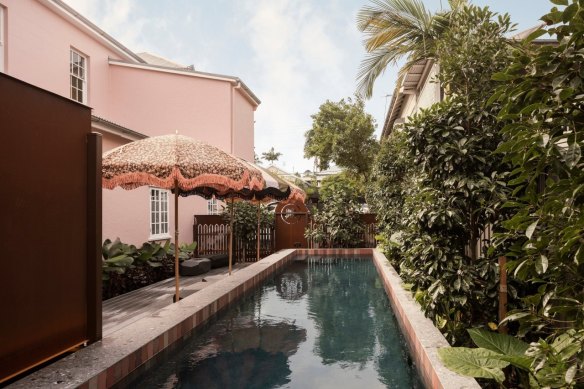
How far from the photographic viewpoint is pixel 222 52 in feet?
61.5

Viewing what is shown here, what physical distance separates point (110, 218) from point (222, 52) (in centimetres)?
1032

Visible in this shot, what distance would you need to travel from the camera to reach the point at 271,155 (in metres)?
92.4

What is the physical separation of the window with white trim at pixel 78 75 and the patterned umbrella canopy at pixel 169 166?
7151mm

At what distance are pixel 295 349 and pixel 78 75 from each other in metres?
11.2

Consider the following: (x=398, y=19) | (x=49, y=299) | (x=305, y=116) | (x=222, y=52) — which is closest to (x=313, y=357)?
(x=49, y=299)

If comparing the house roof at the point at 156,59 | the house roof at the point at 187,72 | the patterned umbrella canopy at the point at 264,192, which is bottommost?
the patterned umbrella canopy at the point at 264,192

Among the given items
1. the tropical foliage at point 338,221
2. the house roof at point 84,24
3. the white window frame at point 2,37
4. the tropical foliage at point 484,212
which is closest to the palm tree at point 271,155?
the tropical foliage at point 338,221

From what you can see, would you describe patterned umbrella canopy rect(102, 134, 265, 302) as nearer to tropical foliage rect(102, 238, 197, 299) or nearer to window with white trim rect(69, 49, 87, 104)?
tropical foliage rect(102, 238, 197, 299)

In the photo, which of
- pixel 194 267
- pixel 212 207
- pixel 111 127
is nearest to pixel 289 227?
pixel 212 207

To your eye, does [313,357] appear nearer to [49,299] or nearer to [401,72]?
[49,299]

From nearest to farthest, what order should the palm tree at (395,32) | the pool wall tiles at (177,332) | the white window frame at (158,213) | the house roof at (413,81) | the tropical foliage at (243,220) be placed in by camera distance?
1. the pool wall tiles at (177,332)
2. the palm tree at (395,32)
3. the house roof at (413,81)
4. the white window frame at (158,213)
5. the tropical foliage at (243,220)

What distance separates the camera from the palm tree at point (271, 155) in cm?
9244

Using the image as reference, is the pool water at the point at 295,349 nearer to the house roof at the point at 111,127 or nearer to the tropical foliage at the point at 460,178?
the tropical foliage at the point at 460,178

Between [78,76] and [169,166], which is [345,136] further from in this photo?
[169,166]
